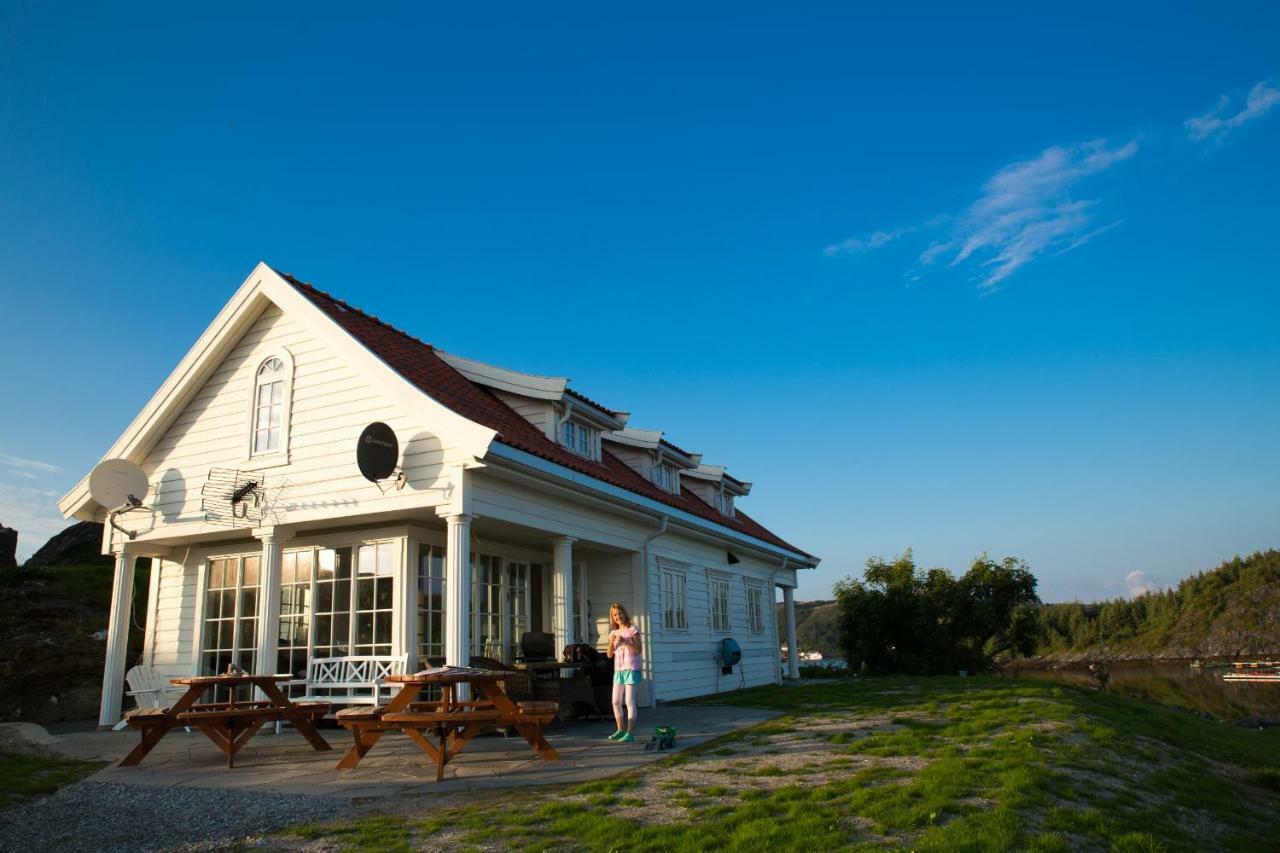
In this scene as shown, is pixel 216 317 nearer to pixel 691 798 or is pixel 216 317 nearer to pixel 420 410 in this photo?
pixel 420 410

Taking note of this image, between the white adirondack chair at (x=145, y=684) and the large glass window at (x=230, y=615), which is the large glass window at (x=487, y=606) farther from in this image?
the white adirondack chair at (x=145, y=684)

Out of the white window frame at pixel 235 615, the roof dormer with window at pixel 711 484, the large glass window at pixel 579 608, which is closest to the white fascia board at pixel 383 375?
the white window frame at pixel 235 615

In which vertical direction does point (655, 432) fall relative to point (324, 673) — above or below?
above

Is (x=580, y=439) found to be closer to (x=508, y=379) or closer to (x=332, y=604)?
(x=508, y=379)

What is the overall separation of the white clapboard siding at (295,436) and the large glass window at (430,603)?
1568mm

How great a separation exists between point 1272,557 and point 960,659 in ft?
205

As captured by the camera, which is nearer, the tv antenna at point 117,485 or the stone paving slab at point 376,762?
the stone paving slab at point 376,762

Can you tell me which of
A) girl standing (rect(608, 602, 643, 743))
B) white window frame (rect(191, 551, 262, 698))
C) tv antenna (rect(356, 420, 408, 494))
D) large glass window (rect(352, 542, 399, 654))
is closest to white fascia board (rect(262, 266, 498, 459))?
tv antenna (rect(356, 420, 408, 494))

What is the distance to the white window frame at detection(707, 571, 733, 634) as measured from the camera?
17.5 m

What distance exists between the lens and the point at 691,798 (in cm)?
595

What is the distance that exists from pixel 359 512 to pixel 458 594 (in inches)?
78.5

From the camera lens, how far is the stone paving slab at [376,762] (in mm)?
6840

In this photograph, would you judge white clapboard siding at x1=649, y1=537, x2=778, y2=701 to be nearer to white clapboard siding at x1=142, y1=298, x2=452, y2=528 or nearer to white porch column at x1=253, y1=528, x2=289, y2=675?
white clapboard siding at x1=142, y1=298, x2=452, y2=528

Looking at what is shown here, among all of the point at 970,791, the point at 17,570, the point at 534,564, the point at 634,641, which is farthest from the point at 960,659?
the point at 17,570
